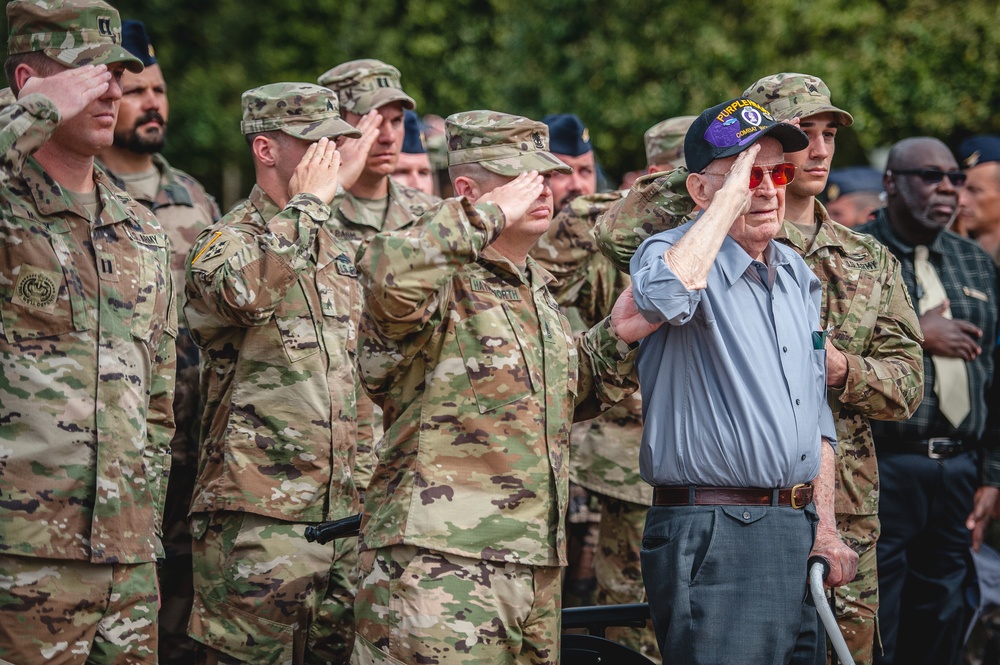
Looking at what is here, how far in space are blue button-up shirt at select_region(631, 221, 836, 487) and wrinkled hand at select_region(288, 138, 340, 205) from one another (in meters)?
1.42

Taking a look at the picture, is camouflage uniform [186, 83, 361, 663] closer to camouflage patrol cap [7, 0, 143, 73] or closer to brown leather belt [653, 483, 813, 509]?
camouflage patrol cap [7, 0, 143, 73]

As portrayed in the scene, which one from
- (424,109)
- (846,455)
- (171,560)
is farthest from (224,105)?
(846,455)

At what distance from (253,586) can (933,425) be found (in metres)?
3.40

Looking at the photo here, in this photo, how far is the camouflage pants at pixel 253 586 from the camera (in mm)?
4621

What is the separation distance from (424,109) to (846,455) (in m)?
12.0

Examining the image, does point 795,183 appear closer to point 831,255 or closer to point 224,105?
point 831,255

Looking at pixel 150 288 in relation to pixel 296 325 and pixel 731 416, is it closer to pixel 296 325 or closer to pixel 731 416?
pixel 296 325

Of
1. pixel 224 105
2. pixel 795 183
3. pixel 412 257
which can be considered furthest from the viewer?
pixel 224 105

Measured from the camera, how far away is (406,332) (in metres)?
3.78

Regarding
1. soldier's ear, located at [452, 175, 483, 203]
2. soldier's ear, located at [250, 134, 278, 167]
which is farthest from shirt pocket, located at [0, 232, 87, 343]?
soldier's ear, located at [452, 175, 483, 203]

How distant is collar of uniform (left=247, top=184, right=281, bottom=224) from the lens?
4.93 meters

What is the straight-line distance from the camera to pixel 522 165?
420cm

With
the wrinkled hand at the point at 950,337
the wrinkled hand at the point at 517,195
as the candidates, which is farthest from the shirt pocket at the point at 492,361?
the wrinkled hand at the point at 950,337

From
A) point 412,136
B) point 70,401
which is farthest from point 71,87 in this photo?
point 412,136
